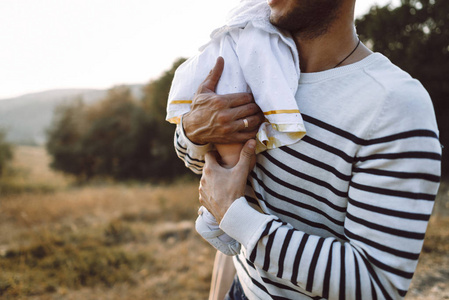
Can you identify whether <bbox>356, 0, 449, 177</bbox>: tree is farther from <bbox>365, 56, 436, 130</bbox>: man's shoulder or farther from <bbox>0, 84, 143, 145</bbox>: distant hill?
<bbox>0, 84, 143, 145</bbox>: distant hill

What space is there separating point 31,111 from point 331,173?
5854cm

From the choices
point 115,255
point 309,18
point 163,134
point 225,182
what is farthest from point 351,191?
point 163,134

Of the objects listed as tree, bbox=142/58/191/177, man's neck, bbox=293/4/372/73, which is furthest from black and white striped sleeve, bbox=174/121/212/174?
tree, bbox=142/58/191/177

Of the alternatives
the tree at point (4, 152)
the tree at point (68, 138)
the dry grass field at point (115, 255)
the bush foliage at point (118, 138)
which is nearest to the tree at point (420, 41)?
the dry grass field at point (115, 255)

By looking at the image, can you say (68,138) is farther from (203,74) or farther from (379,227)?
(379,227)

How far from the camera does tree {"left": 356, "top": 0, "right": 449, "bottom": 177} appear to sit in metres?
9.13

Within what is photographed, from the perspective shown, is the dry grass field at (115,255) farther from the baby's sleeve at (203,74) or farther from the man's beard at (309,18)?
the man's beard at (309,18)

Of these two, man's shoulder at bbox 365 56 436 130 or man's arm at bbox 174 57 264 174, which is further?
man's arm at bbox 174 57 264 174

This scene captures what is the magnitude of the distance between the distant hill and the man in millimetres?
41594

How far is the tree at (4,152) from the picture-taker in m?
20.0

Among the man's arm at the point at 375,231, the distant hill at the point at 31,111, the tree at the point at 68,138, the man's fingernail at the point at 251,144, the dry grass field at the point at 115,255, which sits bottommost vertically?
the distant hill at the point at 31,111

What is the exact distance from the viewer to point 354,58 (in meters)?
1.08

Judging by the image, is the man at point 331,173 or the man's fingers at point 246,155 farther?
the man's fingers at point 246,155

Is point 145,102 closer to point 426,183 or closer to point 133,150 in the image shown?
point 133,150
